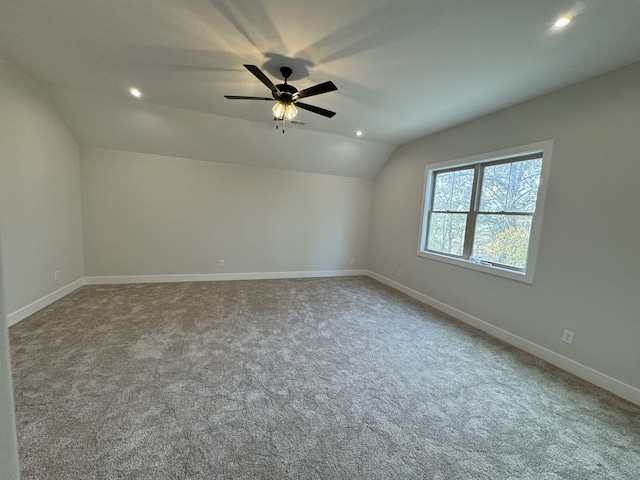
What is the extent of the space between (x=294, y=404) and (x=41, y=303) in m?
3.62

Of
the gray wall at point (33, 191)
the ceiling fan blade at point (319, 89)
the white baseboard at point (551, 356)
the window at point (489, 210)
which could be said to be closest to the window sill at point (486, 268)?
the window at point (489, 210)

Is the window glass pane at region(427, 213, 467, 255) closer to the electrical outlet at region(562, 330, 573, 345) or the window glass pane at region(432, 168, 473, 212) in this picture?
the window glass pane at region(432, 168, 473, 212)

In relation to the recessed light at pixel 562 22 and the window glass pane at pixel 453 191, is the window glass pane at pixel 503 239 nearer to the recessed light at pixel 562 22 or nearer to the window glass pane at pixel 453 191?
the window glass pane at pixel 453 191

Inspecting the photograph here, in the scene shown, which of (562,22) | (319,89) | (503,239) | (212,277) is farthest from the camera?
(212,277)

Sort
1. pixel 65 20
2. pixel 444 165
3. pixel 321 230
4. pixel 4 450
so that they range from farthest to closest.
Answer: pixel 321 230 < pixel 444 165 < pixel 65 20 < pixel 4 450

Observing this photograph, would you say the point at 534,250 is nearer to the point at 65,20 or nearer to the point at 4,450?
the point at 4,450

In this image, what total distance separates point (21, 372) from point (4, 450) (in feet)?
7.33

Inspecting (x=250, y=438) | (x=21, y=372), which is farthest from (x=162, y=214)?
(x=250, y=438)

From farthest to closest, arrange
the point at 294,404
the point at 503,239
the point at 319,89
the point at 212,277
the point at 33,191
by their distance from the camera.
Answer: the point at 212,277
the point at 503,239
the point at 33,191
the point at 319,89
the point at 294,404

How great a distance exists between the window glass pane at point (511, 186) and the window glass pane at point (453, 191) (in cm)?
23

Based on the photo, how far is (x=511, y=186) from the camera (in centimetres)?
297

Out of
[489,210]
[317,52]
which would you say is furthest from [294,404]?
[489,210]

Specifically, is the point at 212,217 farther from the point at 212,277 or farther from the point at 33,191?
the point at 33,191

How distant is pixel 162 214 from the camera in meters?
4.34
